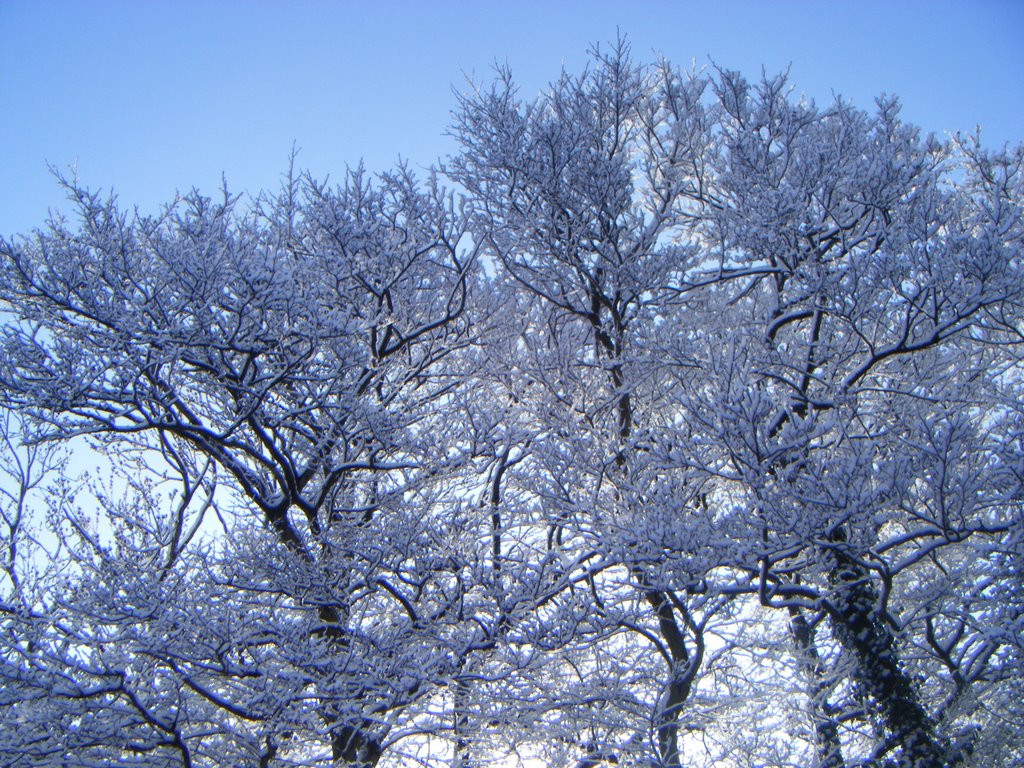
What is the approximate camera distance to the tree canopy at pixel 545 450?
5.46 m

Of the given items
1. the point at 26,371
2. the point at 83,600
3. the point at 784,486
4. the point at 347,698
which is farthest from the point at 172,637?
the point at 784,486

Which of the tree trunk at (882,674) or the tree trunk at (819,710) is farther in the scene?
the tree trunk at (819,710)

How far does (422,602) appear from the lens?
6.58 metres

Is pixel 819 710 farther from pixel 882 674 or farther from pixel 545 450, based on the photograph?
pixel 545 450

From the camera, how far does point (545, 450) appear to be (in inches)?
277

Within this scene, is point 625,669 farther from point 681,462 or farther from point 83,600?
point 83,600

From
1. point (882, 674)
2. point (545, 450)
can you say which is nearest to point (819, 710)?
point (882, 674)

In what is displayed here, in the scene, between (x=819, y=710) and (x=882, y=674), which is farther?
(x=819, y=710)

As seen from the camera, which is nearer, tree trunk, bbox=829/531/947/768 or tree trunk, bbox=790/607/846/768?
tree trunk, bbox=829/531/947/768

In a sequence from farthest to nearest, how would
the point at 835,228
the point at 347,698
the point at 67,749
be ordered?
the point at 835,228 → the point at 347,698 → the point at 67,749

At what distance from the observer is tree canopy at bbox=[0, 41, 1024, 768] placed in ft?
17.9

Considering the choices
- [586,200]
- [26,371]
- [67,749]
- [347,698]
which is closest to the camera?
[67,749]

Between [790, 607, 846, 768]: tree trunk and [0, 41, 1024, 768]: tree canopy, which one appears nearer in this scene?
[0, 41, 1024, 768]: tree canopy

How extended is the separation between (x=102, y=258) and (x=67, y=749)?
3798 millimetres
